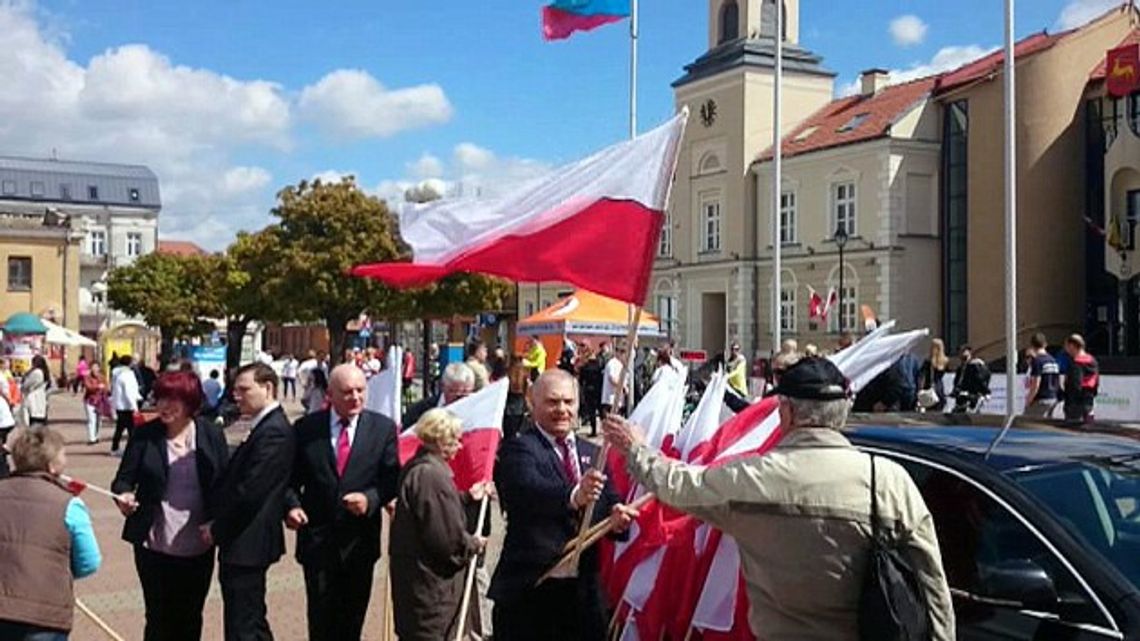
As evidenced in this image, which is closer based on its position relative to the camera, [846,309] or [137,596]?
[137,596]

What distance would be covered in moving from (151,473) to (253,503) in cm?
62

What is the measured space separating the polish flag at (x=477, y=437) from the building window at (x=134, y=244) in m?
110

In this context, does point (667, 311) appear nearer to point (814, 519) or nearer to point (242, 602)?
point (242, 602)

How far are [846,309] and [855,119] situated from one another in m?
8.43

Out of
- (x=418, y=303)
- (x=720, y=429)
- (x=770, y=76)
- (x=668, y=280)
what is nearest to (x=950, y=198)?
(x=770, y=76)

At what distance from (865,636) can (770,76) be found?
168 ft

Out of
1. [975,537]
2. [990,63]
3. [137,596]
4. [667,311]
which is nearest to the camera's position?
[975,537]

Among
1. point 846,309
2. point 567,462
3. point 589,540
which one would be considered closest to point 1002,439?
point 589,540

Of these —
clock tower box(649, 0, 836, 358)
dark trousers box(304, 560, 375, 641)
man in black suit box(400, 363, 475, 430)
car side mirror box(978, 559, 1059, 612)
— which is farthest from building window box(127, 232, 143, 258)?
car side mirror box(978, 559, 1059, 612)

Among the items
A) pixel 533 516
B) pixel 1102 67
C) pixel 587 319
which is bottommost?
pixel 533 516

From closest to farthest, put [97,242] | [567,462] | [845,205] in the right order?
[567,462] → [845,205] → [97,242]

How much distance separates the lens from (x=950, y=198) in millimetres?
45562

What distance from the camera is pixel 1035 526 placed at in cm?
427

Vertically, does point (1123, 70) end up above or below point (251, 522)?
above
